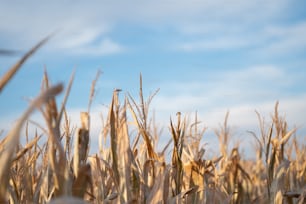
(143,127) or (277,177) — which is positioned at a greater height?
(143,127)

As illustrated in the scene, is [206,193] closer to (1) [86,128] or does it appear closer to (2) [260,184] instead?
(1) [86,128]

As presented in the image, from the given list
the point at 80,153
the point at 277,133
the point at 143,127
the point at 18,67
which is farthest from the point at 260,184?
the point at 18,67

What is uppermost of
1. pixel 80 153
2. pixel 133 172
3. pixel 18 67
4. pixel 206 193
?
pixel 18 67

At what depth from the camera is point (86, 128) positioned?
5.62 feet

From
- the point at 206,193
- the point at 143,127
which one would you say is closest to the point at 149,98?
the point at 143,127

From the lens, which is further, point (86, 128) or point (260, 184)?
point (260, 184)

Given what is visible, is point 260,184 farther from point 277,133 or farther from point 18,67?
point 18,67

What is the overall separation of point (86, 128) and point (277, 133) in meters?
2.86

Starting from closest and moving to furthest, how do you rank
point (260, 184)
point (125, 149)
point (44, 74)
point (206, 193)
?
point (44, 74) < point (125, 149) < point (206, 193) < point (260, 184)

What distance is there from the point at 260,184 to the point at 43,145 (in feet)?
24.2

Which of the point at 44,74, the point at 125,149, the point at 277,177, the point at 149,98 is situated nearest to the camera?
the point at 44,74

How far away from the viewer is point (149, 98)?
282cm

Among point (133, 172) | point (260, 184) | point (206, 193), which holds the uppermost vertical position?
point (133, 172)

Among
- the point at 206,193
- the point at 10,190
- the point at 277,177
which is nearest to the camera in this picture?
the point at 10,190
